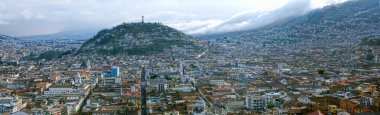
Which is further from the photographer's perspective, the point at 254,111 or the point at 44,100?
the point at 44,100

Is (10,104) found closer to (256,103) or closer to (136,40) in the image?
(256,103)

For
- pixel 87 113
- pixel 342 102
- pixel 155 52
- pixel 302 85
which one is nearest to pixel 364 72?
pixel 302 85

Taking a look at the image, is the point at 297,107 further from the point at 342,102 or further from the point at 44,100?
the point at 44,100

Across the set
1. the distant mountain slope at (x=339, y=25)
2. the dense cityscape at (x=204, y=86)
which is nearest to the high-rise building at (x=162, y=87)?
the dense cityscape at (x=204, y=86)

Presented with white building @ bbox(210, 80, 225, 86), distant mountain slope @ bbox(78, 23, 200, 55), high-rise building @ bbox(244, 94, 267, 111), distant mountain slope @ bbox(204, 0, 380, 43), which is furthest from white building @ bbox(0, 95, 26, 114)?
distant mountain slope @ bbox(204, 0, 380, 43)

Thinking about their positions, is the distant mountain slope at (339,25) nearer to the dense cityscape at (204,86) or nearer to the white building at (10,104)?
the dense cityscape at (204,86)

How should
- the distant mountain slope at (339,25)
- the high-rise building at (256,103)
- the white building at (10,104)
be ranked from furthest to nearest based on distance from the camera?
the distant mountain slope at (339,25) → the white building at (10,104) → the high-rise building at (256,103)

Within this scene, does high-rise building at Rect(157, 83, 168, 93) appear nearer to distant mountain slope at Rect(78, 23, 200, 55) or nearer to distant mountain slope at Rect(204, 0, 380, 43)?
distant mountain slope at Rect(78, 23, 200, 55)
